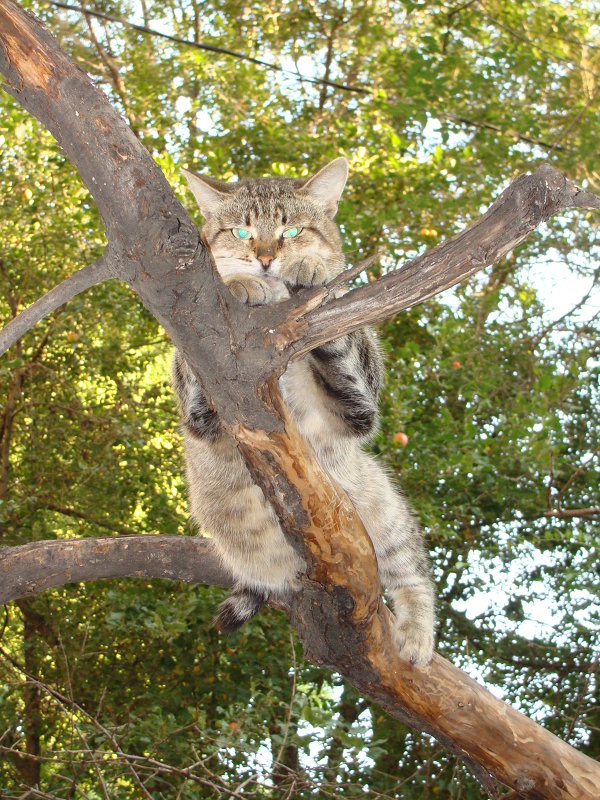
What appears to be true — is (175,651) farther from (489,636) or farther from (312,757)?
(489,636)

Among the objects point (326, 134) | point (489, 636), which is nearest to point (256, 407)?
point (489, 636)

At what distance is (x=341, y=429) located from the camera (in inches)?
110

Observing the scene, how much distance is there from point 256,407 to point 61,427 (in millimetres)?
3543

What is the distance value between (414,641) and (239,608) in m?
0.69

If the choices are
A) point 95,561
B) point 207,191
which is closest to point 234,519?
point 95,561

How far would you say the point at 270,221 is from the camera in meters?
3.09

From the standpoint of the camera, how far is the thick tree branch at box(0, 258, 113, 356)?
1.97m

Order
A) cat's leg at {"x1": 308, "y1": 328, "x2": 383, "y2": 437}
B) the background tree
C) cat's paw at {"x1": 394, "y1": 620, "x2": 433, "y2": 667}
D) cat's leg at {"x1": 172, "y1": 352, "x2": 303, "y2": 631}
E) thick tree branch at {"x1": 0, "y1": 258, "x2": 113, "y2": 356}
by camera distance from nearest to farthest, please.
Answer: thick tree branch at {"x1": 0, "y1": 258, "x2": 113, "y2": 356}
cat's leg at {"x1": 308, "y1": 328, "x2": 383, "y2": 437}
cat's leg at {"x1": 172, "y1": 352, "x2": 303, "y2": 631}
cat's paw at {"x1": 394, "y1": 620, "x2": 433, "y2": 667}
the background tree

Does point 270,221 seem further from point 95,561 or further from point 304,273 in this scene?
point 95,561

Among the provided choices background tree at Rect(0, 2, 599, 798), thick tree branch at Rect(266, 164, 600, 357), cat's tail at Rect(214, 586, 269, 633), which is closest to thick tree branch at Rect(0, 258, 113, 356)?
thick tree branch at Rect(266, 164, 600, 357)

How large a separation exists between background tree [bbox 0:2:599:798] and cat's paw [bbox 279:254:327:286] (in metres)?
1.87

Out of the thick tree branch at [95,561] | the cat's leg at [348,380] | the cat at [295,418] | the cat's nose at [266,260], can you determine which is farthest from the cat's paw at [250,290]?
the thick tree branch at [95,561]

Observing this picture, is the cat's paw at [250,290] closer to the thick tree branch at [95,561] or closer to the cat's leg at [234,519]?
the cat's leg at [234,519]

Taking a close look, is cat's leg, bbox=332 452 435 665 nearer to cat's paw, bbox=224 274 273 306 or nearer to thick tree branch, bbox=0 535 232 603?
thick tree branch, bbox=0 535 232 603
